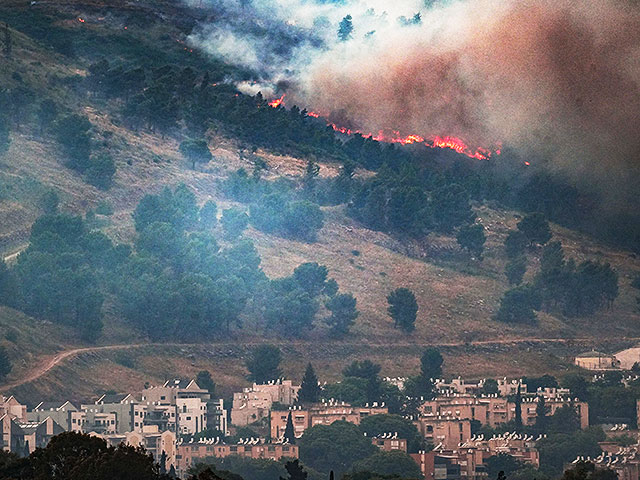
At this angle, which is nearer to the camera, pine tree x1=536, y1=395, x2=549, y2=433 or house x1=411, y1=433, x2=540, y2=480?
house x1=411, y1=433, x2=540, y2=480

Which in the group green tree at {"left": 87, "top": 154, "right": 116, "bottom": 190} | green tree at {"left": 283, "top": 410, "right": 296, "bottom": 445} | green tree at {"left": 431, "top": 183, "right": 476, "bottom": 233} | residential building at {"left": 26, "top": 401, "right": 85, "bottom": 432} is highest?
green tree at {"left": 87, "top": 154, "right": 116, "bottom": 190}

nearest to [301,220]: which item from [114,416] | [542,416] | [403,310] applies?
[403,310]

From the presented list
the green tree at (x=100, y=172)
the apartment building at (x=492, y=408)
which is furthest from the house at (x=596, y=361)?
the green tree at (x=100, y=172)

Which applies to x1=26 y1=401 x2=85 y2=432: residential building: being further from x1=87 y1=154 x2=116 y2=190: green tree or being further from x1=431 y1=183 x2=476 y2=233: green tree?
x1=431 y1=183 x2=476 y2=233: green tree

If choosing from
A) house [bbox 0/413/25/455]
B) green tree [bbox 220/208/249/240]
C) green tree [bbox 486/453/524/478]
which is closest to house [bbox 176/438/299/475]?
house [bbox 0/413/25/455]

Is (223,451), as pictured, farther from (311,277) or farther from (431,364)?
(311,277)

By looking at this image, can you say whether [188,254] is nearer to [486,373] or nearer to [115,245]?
[115,245]

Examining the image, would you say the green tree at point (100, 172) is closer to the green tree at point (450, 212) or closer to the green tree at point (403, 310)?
the green tree at point (403, 310)
